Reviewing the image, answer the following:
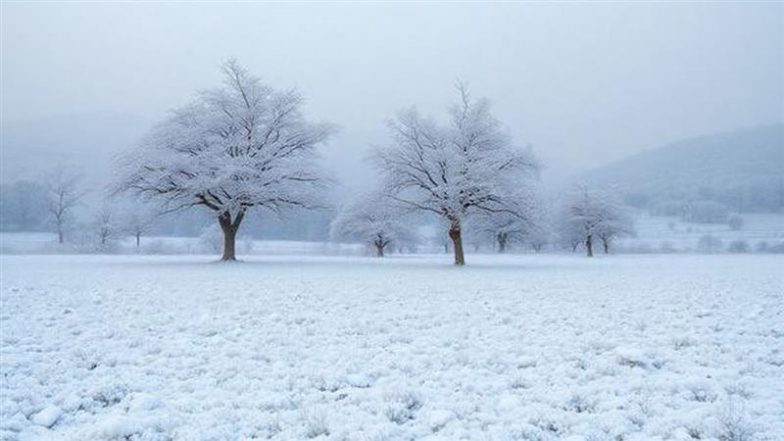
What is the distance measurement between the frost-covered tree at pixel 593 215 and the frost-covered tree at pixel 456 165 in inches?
1401

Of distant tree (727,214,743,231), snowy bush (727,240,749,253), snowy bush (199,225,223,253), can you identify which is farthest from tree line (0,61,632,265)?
distant tree (727,214,743,231)

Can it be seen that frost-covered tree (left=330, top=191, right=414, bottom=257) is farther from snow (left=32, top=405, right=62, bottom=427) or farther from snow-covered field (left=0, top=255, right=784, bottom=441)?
snow (left=32, top=405, right=62, bottom=427)

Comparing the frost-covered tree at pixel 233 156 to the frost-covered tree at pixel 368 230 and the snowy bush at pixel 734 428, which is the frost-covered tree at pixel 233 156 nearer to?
the frost-covered tree at pixel 368 230

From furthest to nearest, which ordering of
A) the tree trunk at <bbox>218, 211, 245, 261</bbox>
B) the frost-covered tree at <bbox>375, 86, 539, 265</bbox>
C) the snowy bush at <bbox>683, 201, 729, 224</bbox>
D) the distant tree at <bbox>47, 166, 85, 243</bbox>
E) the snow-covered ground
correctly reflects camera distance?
the snowy bush at <bbox>683, 201, 729, 224</bbox>, the snow-covered ground, the distant tree at <bbox>47, 166, 85, 243</bbox>, the tree trunk at <bbox>218, 211, 245, 261</bbox>, the frost-covered tree at <bbox>375, 86, 539, 265</bbox>

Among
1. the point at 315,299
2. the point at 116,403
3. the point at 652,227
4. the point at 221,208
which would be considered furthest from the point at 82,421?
the point at 652,227

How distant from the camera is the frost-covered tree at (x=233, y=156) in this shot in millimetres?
31250

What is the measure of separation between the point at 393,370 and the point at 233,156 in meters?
29.3

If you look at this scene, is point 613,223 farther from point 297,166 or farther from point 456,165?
point 297,166

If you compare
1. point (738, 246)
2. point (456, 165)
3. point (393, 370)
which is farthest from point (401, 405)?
point (738, 246)

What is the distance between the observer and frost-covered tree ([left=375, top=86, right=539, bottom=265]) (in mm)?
31156

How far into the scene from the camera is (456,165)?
31734 millimetres

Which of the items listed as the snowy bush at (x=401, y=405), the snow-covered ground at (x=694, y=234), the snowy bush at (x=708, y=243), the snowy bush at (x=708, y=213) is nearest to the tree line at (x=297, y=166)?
the snowy bush at (x=401, y=405)

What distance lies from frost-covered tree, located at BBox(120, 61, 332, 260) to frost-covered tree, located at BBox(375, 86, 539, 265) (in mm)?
5219

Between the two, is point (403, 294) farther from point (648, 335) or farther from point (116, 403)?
point (116, 403)
